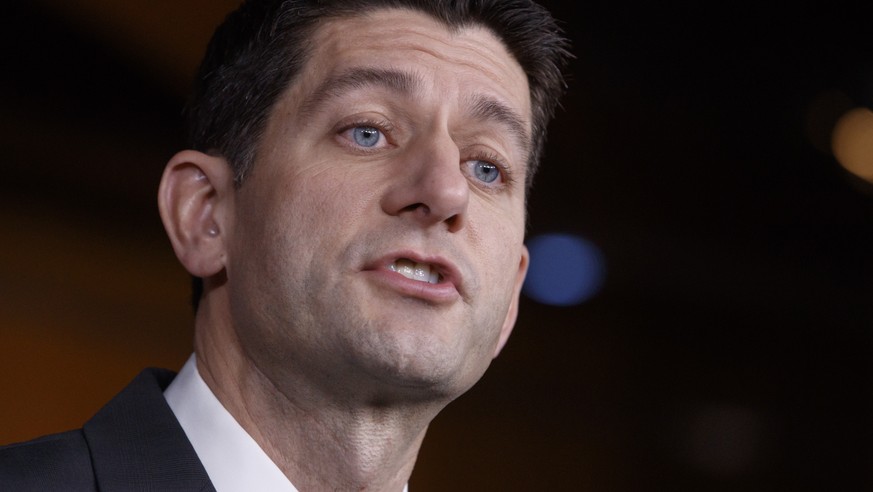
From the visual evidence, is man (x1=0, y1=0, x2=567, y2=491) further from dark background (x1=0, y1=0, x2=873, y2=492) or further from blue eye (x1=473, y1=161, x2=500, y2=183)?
dark background (x1=0, y1=0, x2=873, y2=492)

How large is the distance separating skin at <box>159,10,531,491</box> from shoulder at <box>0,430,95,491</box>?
244 millimetres

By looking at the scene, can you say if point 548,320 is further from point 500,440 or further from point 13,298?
point 13,298

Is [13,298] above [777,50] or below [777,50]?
below

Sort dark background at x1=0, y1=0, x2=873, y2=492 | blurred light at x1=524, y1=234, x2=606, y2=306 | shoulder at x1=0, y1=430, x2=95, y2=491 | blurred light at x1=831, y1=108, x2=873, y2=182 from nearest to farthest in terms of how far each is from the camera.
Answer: shoulder at x1=0, y1=430, x2=95, y2=491 → dark background at x1=0, y1=0, x2=873, y2=492 → blurred light at x1=831, y1=108, x2=873, y2=182 → blurred light at x1=524, y1=234, x2=606, y2=306

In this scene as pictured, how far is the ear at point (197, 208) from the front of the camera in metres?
1.70

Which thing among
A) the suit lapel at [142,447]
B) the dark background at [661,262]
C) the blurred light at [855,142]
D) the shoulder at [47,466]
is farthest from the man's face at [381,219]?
the blurred light at [855,142]

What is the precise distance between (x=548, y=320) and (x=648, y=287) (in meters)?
0.47

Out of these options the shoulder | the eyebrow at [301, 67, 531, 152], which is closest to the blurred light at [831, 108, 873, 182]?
the eyebrow at [301, 67, 531, 152]

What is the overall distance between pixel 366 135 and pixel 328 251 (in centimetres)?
21

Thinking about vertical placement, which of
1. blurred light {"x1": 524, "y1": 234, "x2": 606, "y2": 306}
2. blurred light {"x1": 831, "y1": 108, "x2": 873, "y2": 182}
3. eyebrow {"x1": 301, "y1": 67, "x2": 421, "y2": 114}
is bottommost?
blurred light {"x1": 524, "y1": 234, "x2": 606, "y2": 306}

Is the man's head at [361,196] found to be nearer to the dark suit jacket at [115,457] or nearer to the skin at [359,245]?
the skin at [359,245]

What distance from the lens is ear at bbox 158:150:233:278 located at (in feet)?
5.57

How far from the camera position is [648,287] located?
4824mm

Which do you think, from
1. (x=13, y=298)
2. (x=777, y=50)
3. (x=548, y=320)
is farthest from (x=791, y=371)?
(x=13, y=298)
